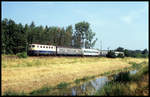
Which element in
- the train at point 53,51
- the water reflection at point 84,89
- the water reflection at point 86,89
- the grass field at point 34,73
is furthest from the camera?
the train at point 53,51

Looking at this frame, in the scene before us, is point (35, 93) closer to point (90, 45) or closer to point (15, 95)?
point (15, 95)

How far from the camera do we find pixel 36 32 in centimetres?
7031

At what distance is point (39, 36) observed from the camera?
71375mm

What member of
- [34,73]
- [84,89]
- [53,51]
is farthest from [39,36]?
[84,89]

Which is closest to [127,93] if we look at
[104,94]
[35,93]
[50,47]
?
[104,94]

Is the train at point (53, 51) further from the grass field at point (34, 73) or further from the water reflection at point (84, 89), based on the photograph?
the water reflection at point (84, 89)

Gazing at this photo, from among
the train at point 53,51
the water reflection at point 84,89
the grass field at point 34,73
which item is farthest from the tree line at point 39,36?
the water reflection at point 84,89

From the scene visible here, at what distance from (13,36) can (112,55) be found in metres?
42.2

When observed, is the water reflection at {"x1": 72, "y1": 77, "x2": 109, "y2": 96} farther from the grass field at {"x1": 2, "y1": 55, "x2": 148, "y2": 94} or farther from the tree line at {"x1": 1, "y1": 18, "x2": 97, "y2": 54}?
the tree line at {"x1": 1, "y1": 18, "x2": 97, "y2": 54}

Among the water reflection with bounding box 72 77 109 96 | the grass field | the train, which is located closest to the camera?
the water reflection with bounding box 72 77 109 96

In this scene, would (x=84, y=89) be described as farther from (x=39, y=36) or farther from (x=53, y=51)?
(x=39, y=36)

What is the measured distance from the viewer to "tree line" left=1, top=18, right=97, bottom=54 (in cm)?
5422

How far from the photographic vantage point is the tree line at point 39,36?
54.2 m

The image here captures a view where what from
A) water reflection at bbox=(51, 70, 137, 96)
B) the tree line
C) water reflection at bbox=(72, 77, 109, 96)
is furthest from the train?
water reflection at bbox=(72, 77, 109, 96)
